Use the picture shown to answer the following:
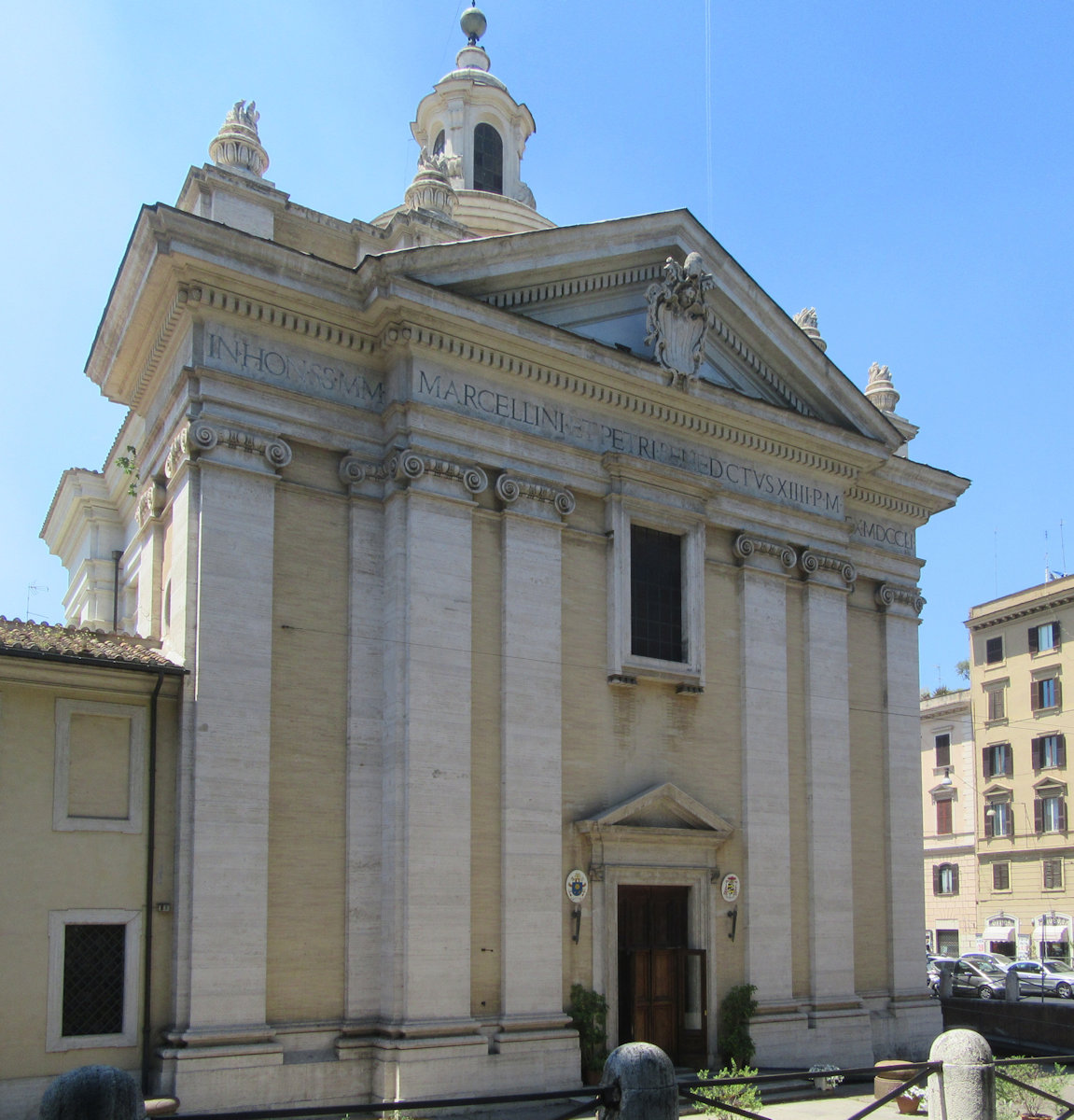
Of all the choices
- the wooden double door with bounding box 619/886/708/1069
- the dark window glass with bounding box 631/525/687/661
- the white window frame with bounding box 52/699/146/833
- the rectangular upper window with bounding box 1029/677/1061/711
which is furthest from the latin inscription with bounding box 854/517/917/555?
the rectangular upper window with bounding box 1029/677/1061/711

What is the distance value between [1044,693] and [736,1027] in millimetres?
38398

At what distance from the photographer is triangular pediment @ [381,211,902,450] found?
19922 millimetres

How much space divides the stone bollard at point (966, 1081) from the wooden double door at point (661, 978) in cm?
949

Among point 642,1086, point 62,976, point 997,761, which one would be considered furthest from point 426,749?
point 997,761

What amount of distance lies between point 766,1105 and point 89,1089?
14305mm

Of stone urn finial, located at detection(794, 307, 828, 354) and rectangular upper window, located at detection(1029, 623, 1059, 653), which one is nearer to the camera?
stone urn finial, located at detection(794, 307, 828, 354)

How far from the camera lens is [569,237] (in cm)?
2091

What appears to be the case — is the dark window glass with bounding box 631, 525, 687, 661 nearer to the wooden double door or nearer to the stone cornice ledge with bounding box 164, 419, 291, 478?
the wooden double door

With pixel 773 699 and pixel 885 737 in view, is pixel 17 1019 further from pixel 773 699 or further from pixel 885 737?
pixel 885 737

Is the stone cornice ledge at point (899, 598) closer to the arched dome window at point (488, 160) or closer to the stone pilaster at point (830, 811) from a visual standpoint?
the stone pilaster at point (830, 811)

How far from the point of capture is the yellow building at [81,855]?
1530cm

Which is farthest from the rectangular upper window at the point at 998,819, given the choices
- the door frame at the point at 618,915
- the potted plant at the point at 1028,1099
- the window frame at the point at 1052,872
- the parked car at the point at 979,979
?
the potted plant at the point at 1028,1099

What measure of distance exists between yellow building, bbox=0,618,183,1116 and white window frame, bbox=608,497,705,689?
7009 mm

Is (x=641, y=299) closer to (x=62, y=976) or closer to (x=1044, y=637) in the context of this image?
(x=62, y=976)
